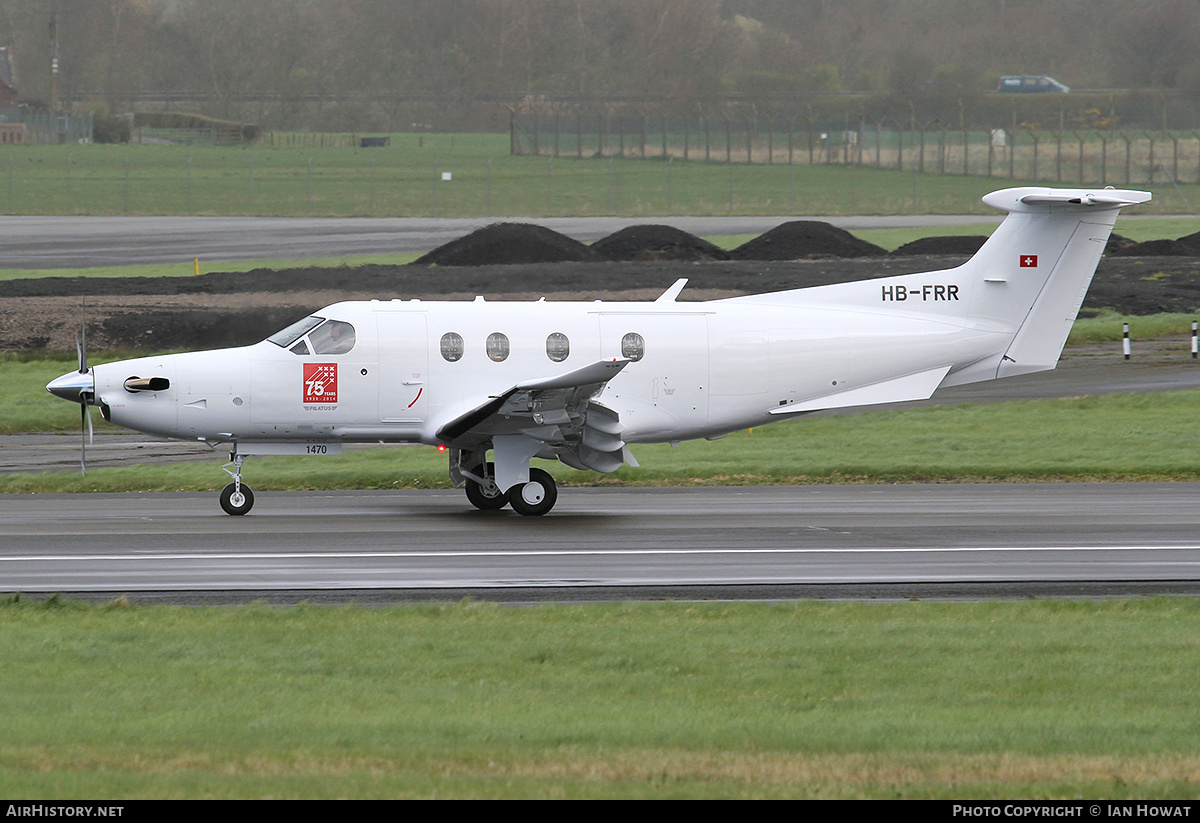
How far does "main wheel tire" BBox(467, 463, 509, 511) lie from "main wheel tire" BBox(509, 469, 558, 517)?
2.05 ft

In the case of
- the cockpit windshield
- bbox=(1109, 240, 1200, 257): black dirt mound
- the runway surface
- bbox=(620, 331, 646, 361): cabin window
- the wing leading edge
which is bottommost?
the runway surface

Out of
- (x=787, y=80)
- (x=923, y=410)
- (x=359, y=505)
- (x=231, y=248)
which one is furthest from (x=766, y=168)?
(x=359, y=505)

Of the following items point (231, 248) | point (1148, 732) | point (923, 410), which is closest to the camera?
point (1148, 732)

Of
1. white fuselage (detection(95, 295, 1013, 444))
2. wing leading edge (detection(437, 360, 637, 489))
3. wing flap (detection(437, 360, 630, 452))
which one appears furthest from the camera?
white fuselage (detection(95, 295, 1013, 444))

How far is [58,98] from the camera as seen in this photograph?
96625 mm

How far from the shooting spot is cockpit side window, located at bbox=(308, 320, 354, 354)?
18172 mm

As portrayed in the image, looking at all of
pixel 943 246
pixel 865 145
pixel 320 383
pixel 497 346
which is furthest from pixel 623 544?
pixel 865 145

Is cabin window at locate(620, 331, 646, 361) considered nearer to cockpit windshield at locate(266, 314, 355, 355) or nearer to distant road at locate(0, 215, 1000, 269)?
cockpit windshield at locate(266, 314, 355, 355)

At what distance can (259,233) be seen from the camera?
5581cm

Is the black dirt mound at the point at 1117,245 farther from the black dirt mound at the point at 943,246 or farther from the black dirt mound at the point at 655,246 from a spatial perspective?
the black dirt mound at the point at 655,246

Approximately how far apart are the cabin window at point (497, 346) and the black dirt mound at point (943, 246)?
3127 centimetres

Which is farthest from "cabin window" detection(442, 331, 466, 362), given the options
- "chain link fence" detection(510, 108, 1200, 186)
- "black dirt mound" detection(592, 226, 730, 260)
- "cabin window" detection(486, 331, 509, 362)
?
"chain link fence" detection(510, 108, 1200, 186)

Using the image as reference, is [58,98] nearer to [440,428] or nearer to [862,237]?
[862,237]
